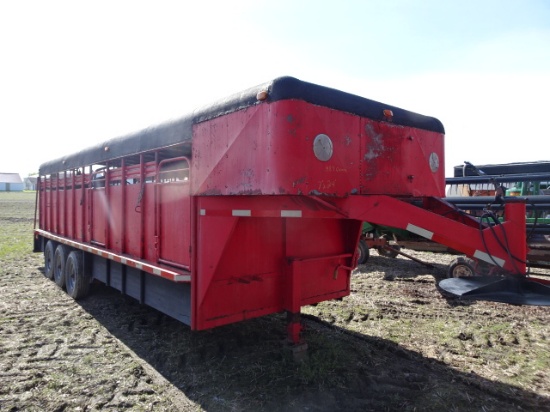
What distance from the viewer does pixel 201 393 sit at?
3342mm

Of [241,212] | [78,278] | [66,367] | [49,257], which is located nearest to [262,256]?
[241,212]

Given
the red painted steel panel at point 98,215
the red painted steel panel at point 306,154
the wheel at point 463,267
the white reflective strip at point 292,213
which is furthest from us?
the wheel at point 463,267

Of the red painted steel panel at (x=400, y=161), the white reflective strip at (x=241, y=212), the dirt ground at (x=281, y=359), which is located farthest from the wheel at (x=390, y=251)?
the white reflective strip at (x=241, y=212)

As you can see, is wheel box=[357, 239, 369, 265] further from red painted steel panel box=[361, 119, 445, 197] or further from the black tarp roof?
the black tarp roof

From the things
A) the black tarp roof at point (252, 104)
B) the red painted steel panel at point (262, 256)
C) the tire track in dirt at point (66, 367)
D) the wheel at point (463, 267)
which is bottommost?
the tire track in dirt at point (66, 367)

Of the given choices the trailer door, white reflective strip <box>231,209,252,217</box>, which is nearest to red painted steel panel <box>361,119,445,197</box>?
white reflective strip <box>231,209,252,217</box>

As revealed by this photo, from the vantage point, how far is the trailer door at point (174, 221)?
3729 mm

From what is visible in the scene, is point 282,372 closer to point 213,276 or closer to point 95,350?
point 213,276

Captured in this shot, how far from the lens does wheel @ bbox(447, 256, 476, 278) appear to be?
6.49 meters

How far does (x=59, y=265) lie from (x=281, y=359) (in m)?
5.23

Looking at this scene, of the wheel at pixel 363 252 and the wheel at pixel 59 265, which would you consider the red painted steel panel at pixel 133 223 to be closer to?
the wheel at pixel 59 265

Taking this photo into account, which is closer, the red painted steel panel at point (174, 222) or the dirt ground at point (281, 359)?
the dirt ground at point (281, 359)

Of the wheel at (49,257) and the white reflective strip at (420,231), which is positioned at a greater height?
the white reflective strip at (420,231)

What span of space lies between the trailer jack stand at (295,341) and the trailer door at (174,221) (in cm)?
117
